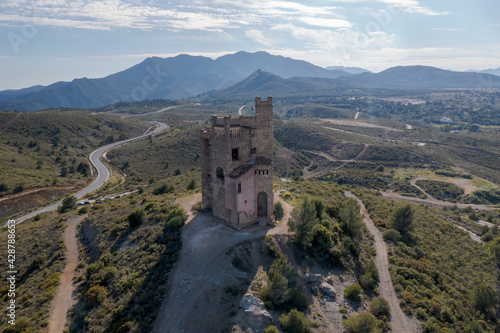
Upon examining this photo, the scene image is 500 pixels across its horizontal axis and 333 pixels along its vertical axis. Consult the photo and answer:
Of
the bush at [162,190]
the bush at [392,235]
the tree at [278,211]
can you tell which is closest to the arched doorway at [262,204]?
the tree at [278,211]

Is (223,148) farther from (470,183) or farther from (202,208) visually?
(470,183)

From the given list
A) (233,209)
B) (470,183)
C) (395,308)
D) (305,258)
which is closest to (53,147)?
(233,209)

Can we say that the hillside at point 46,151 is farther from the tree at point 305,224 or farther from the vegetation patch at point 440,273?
the vegetation patch at point 440,273

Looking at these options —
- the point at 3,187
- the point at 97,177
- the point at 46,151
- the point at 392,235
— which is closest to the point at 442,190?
the point at 392,235

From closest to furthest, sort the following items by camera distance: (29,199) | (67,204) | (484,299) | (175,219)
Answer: (484,299) < (175,219) < (67,204) < (29,199)

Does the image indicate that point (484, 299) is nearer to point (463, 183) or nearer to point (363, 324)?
point (363, 324)

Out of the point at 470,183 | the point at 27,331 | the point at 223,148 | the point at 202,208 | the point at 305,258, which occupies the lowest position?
the point at 470,183
